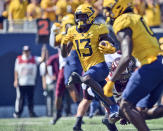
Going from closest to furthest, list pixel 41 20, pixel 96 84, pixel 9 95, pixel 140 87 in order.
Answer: pixel 140 87
pixel 96 84
pixel 41 20
pixel 9 95

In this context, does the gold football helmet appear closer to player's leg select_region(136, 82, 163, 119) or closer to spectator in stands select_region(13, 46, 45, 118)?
player's leg select_region(136, 82, 163, 119)

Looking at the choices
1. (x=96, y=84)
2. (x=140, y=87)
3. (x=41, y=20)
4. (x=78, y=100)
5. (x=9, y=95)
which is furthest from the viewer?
(x=9, y=95)

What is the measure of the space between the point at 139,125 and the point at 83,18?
2232mm

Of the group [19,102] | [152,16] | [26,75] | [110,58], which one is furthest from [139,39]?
[152,16]

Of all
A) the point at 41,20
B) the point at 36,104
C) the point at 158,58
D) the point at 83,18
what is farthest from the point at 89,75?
the point at 36,104

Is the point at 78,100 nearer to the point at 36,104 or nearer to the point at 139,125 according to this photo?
the point at 36,104

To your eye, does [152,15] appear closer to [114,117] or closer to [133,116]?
[114,117]

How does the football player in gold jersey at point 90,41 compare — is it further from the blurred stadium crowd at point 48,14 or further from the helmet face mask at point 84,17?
the blurred stadium crowd at point 48,14

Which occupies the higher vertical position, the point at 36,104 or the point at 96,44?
the point at 96,44

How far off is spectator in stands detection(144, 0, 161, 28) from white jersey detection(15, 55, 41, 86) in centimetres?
310

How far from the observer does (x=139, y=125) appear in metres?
5.66

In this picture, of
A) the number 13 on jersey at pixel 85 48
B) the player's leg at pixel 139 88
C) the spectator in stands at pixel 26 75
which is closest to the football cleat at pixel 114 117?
the number 13 on jersey at pixel 85 48

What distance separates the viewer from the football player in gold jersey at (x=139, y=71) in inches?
223

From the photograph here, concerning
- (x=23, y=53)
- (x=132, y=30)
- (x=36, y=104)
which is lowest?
(x=36, y=104)
